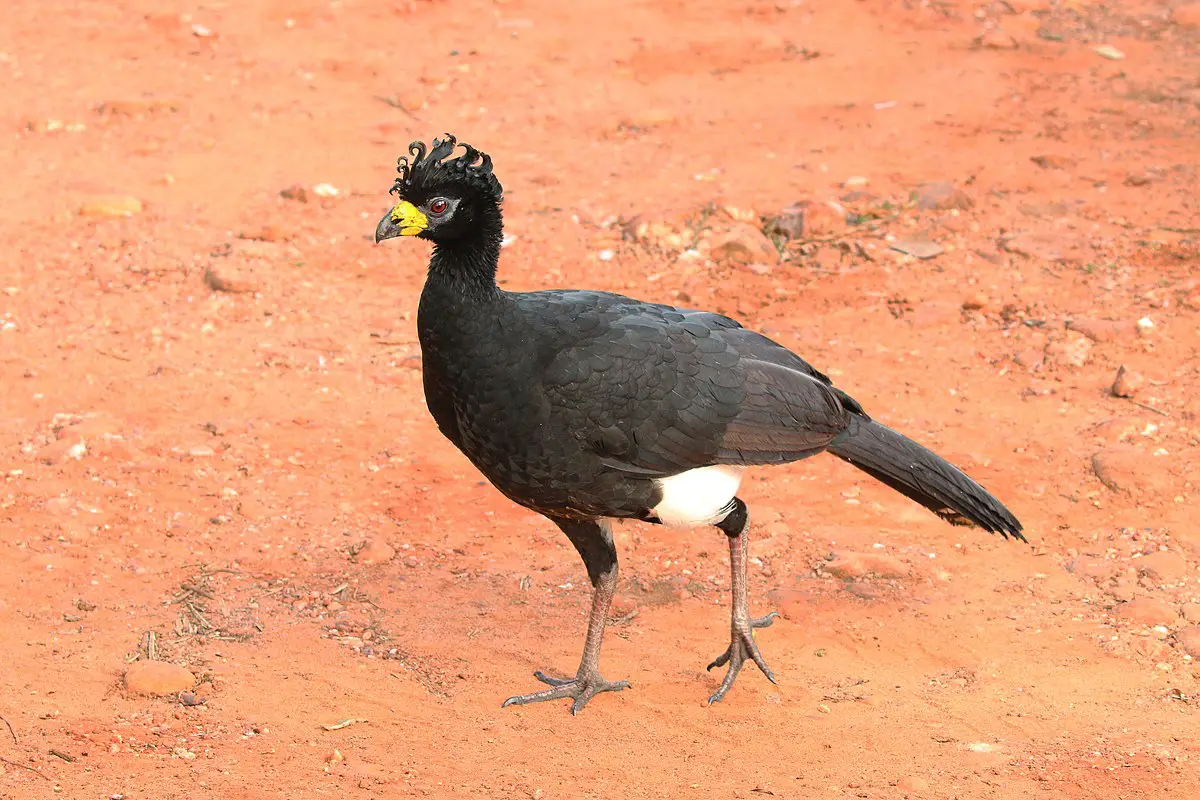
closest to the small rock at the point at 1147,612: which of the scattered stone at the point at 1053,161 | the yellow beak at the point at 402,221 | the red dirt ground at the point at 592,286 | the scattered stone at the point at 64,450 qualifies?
the red dirt ground at the point at 592,286

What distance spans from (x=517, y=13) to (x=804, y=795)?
37.0ft

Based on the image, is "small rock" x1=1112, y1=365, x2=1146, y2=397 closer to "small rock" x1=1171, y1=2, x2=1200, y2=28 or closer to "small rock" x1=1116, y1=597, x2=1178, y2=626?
"small rock" x1=1116, y1=597, x2=1178, y2=626

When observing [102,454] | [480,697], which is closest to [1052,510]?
[480,697]

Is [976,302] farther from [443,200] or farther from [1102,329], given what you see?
[443,200]

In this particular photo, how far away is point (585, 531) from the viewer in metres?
5.50

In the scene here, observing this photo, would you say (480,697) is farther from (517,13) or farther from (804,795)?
(517,13)

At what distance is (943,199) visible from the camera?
10.3m

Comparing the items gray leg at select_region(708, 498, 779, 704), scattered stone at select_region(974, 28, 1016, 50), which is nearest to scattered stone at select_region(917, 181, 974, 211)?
scattered stone at select_region(974, 28, 1016, 50)

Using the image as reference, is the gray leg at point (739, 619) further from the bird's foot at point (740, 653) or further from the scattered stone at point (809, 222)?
the scattered stone at point (809, 222)

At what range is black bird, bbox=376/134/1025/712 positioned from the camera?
498cm

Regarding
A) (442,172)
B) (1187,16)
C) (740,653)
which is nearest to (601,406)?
(442,172)

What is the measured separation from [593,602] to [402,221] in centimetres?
174

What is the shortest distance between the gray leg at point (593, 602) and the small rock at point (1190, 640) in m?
2.47

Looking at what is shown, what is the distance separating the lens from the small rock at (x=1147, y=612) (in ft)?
19.7
